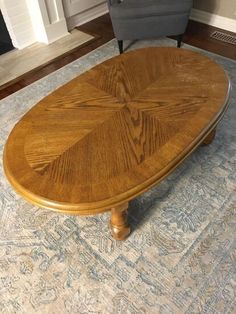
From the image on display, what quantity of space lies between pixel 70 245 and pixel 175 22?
6.10ft

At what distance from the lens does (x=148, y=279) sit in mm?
1167

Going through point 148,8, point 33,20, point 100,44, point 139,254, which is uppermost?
point 148,8

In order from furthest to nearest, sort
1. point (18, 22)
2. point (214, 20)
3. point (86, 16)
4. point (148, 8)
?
point (86, 16), point (214, 20), point (18, 22), point (148, 8)

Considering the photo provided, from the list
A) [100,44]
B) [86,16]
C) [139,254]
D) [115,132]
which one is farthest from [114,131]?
[86,16]

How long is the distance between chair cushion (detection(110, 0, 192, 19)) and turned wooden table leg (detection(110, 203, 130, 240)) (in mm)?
1628

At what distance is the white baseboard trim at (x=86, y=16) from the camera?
2.88 m

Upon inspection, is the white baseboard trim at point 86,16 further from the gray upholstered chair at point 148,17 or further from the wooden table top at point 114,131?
the wooden table top at point 114,131

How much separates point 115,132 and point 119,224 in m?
0.39

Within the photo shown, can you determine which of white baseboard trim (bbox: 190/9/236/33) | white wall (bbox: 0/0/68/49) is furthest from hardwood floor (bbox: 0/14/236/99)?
white wall (bbox: 0/0/68/49)

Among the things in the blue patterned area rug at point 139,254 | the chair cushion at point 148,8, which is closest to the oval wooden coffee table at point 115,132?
the blue patterned area rug at point 139,254

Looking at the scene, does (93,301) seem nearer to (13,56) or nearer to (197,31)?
(13,56)

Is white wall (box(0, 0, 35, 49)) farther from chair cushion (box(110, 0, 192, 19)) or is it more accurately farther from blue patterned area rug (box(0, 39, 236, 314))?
blue patterned area rug (box(0, 39, 236, 314))

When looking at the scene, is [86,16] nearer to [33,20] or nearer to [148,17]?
[33,20]

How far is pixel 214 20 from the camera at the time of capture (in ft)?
8.93
